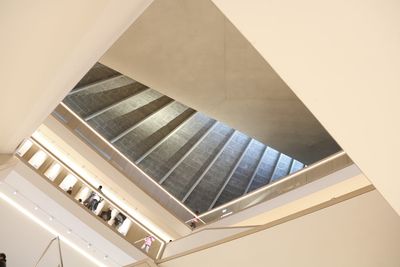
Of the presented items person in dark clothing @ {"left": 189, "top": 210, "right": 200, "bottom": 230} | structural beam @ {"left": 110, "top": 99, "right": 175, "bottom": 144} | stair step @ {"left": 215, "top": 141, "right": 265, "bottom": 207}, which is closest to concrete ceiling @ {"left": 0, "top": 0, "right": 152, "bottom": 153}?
person in dark clothing @ {"left": 189, "top": 210, "right": 200, "bottom": 230}

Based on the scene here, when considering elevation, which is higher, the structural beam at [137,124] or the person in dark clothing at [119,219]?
the structural beam at [137,124]

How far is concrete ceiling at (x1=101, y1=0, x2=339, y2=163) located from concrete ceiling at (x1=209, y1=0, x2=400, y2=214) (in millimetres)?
5696

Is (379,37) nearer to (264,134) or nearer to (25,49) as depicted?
(25,49)

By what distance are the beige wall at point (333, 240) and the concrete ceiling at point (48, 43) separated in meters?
3.12

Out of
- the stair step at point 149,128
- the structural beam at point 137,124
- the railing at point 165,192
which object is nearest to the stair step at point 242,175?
the stair step at point 149,128

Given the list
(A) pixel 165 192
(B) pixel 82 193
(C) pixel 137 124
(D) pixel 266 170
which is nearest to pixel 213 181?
(D) pixel 266 170

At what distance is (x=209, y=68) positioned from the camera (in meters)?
8.67

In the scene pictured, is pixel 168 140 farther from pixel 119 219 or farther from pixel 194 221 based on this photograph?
pixel 119 219

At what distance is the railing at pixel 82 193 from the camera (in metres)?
8.36

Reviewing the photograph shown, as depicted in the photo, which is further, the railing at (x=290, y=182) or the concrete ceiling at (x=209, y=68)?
the concrete ceiling at (x=209, y=68)

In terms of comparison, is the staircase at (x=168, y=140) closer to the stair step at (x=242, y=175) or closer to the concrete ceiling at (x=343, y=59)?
the stair step at (x=242, y=175)

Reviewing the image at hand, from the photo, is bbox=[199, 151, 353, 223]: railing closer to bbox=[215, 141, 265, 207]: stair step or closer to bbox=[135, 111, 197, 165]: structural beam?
bbox=[135, 111, 197, 165]: structural beam

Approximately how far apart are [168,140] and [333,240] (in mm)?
9323

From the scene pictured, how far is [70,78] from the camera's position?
432 cm
